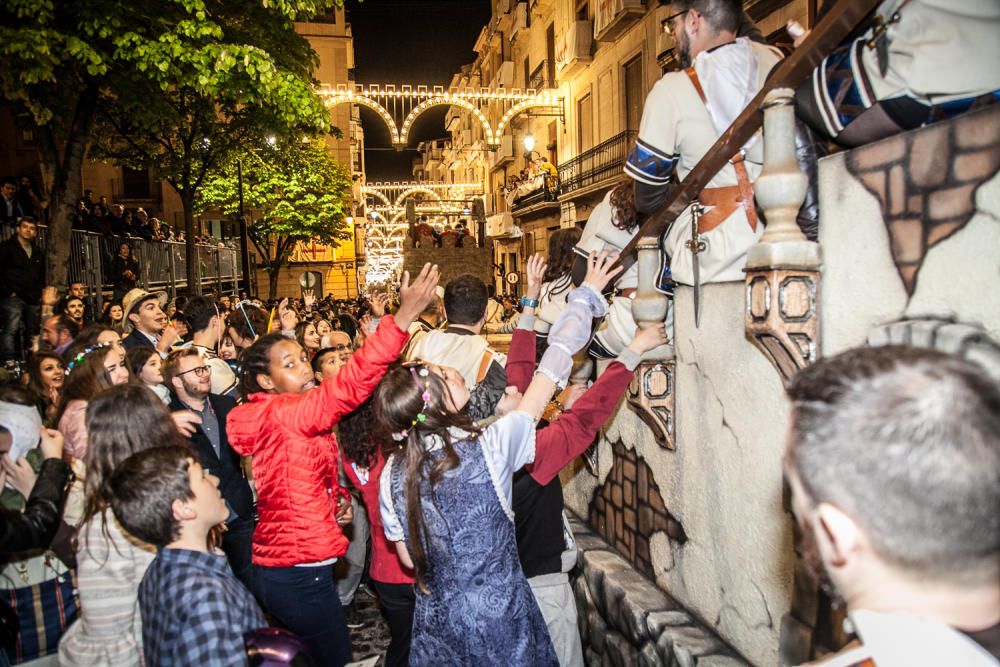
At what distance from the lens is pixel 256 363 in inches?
132

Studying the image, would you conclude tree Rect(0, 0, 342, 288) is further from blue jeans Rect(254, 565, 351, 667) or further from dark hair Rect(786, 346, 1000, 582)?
dark hair Rect(786, 346, 1000, 582)

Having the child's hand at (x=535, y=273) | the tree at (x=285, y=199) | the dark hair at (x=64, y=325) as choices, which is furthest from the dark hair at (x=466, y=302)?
the tree at (x=285, y=199)

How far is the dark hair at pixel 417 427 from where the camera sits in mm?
2266

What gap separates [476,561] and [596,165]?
20.7 m

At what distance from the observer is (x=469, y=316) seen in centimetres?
386

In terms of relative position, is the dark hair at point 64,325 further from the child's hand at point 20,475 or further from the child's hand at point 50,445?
the child's hand at point 20,475

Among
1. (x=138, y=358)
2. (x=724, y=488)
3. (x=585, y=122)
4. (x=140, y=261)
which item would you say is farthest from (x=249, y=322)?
(x=585, y=122)

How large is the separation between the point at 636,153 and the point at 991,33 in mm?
1410

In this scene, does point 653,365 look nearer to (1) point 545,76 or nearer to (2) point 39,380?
(2) point 39,380

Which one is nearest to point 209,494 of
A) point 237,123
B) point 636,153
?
point 636,153

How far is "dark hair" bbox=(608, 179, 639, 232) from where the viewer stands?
11.9 ft

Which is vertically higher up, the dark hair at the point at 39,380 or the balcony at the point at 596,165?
the balcony at the point at 596,165

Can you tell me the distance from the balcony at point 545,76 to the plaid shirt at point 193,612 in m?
26.5

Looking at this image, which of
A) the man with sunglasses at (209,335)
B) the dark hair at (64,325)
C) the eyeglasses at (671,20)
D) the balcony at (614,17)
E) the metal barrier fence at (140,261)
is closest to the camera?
the eyeglasses at (671,20)
